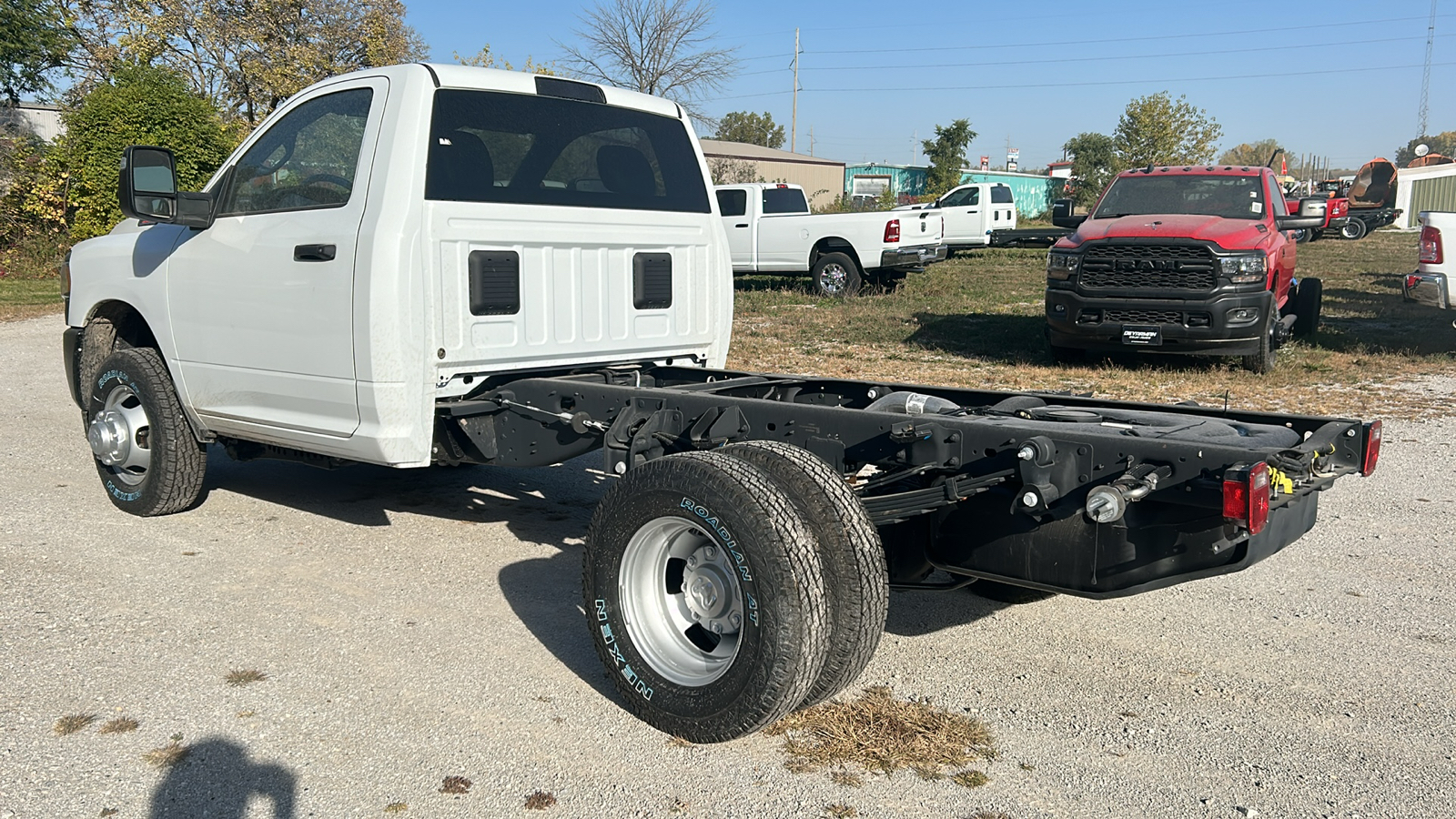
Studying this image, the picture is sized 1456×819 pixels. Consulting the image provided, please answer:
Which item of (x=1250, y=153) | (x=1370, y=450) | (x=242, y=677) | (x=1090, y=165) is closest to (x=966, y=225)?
(x=1370, y=450)

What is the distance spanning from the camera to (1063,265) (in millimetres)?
11070

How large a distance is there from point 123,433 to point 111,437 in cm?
6

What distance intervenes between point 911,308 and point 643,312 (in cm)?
1192

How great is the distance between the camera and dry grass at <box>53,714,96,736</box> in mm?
3568

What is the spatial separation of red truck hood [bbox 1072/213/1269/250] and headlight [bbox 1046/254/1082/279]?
0.19 metres

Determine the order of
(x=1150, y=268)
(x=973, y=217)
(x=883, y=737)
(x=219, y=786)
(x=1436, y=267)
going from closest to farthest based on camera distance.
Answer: (x=219, y=786) < (x=883, y=737) < (x=1150, y=268) < (x=1436, y=267) < (x=973, y=217)

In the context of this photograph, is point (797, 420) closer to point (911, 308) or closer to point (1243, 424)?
point (1243, 424)

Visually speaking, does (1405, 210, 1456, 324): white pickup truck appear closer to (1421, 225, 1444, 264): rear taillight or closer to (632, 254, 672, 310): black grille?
(1421, 225, 1444, 264): rear taillight

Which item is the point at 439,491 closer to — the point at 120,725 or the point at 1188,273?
the point at 120,725

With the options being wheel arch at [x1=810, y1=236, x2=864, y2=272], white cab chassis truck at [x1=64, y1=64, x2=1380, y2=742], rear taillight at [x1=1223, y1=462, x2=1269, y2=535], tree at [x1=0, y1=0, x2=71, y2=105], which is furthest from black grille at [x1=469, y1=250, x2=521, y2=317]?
tree at [x1=0, y1=0, x2=71, y2=105]

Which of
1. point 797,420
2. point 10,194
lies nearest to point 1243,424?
point 797,420

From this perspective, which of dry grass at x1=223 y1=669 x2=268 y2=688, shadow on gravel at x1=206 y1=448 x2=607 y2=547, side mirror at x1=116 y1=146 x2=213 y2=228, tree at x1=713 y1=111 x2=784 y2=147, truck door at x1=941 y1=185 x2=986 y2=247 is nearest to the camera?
dry grass at x1=223 y1=669 x2=268 y2=688

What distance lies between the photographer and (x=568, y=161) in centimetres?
533

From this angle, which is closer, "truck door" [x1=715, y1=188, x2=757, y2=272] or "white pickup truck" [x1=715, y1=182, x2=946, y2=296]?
"white pickup truck" [x1=715, y1=182, x2=946, y2=296]
